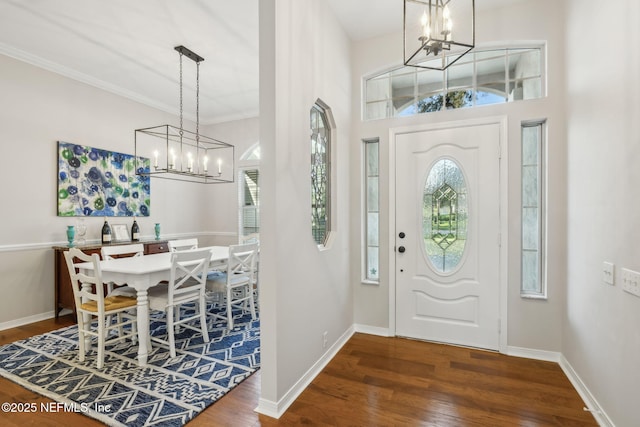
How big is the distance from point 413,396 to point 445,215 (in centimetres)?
167

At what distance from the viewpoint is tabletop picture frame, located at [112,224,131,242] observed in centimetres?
430

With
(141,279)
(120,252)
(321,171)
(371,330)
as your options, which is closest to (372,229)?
(321,171)

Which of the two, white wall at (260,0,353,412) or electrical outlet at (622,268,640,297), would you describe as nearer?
electrical outlet at (622,268,640,297)

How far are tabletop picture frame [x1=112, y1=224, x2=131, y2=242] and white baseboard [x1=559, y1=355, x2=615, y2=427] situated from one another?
17.3ft

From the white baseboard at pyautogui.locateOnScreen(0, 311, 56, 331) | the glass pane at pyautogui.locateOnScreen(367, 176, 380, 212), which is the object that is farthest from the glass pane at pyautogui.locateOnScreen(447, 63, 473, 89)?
the white baseboard at pyautogui.locateOnScreen(0, 311, 56, 331)

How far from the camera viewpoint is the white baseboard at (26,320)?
3404mm

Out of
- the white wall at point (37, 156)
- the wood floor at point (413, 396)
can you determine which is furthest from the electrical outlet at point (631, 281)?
the white wall at point (37, 156)

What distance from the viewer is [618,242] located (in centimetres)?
172

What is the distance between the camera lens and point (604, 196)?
1.87m

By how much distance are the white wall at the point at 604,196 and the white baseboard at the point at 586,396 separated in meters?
0.05

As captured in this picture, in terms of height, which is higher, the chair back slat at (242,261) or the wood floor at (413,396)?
the chair back slat at (242,261)

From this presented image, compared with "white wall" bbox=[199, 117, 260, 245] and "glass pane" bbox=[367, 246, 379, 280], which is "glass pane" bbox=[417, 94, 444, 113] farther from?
"white wall" bbox=[199, 117, 260, 245]

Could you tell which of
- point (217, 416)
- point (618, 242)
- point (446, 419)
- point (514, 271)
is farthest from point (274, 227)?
point (514, 271)

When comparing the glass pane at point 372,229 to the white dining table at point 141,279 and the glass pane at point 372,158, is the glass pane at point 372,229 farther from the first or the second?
the white dining table at point 141,279
